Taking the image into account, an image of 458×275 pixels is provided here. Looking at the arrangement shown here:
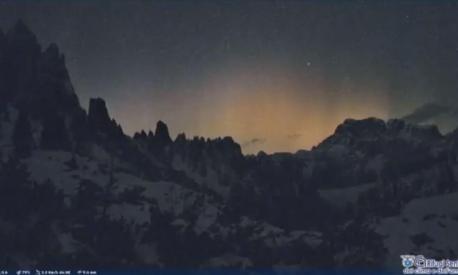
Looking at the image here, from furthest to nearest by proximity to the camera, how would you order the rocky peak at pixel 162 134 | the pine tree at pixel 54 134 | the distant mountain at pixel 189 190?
the rocky peak at pixel 162 134
the pine tree at pixel 54 134
the distant mountain at pixel 189 190

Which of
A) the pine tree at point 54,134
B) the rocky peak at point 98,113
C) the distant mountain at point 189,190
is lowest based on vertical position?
the distant mountain at point 189,190

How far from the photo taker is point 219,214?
1145 cm

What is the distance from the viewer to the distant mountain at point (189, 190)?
1126 centimetres

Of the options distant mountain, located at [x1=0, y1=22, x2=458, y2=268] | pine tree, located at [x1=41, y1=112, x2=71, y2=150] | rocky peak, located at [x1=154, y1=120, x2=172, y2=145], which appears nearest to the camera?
distant mountain, located at [x1=0, y1=22, x2=458, y2=268]

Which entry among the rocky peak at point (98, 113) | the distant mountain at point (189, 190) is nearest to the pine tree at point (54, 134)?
the distant mountain at point (189, 190)

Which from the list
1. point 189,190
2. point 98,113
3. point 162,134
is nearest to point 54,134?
point 98,113

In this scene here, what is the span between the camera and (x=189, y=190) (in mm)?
11602

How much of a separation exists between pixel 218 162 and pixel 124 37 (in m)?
2.25

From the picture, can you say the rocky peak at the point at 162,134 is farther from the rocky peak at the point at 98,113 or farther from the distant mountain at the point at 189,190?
the rocky peak at the point at 98,113

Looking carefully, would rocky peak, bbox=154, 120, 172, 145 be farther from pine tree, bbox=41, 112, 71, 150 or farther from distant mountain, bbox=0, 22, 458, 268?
pine tree, bbox=41, 112, 71, 150

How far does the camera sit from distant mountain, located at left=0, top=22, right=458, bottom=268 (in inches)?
443

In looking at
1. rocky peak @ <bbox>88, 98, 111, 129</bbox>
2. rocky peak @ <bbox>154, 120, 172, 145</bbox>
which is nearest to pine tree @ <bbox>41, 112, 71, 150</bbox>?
rocky peak @ <bbox>88, 98, 111, 129</bbox>

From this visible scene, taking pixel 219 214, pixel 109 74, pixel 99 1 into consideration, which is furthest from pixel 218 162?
pixel 99 1

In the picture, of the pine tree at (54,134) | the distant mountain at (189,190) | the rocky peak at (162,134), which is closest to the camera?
the distant mountain at (189,190)
